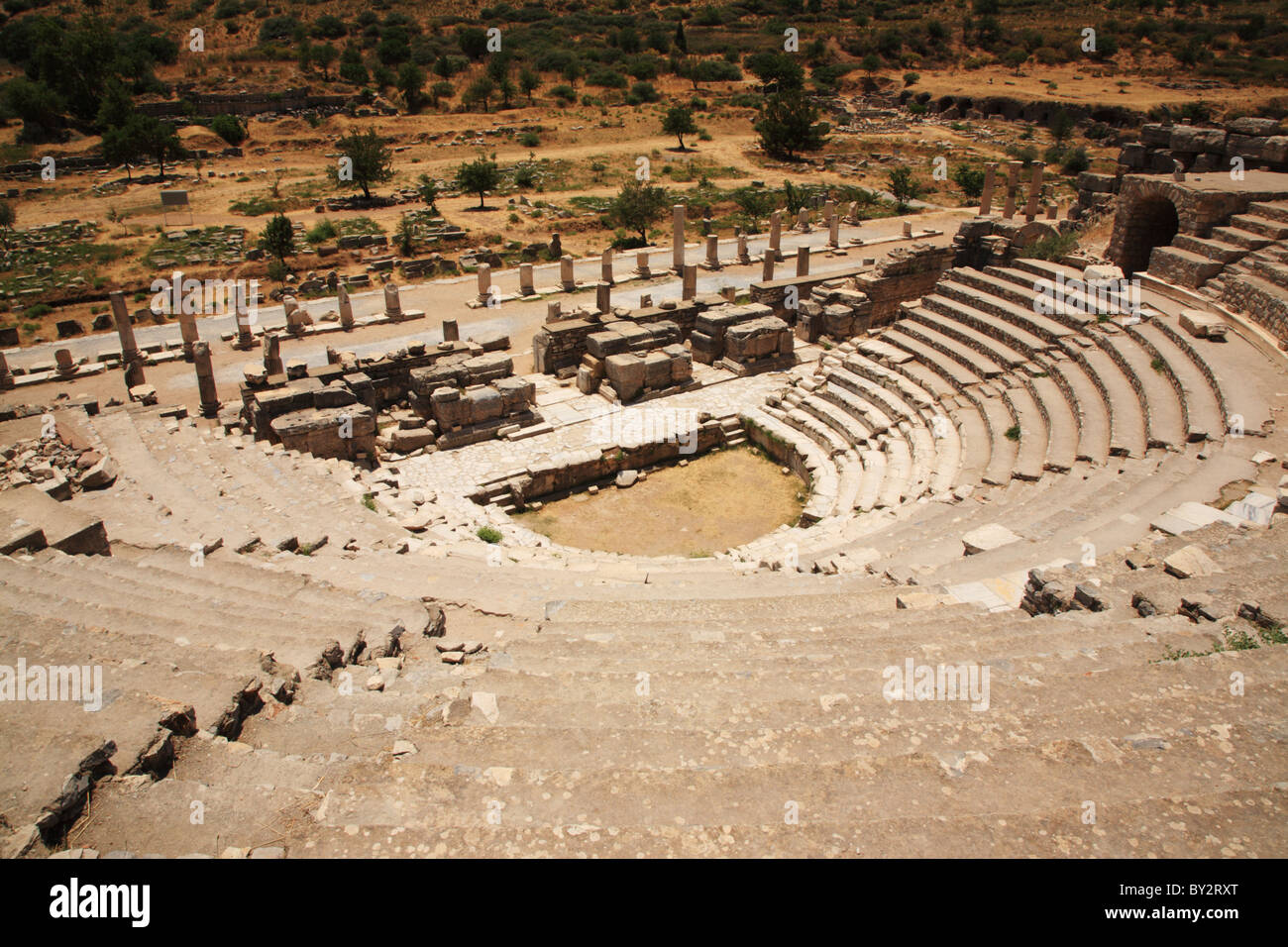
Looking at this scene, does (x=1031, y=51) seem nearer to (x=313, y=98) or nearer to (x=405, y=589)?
(x=313, y=98)

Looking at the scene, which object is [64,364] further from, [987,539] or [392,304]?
[987,539]

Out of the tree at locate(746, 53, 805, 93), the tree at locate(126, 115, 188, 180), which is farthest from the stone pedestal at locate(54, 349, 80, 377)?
the tree at locate(746, 53, 805, 93)

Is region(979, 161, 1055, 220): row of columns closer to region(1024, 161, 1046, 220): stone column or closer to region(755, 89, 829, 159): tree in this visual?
region(1024, 161, 1046, 220): stone column

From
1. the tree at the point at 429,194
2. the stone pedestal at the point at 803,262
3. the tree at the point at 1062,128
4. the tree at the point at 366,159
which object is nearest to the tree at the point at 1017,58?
the tree at the point at 1062,128

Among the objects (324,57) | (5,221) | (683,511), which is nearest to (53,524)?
(683,511)

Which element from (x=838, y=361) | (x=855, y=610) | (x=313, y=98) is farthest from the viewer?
(x=313, y=98)

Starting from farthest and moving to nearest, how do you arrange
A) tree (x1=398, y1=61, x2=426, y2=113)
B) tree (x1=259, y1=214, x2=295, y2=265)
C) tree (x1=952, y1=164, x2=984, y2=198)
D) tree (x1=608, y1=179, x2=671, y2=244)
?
tree (x1=398, y1=61, x2=426, y2=113) → tree (x1=952, y1=164, x2=984, y2=198) → tree (x1=608, y1=179, x2=671, y2=244) → tree (x1=259, y1=214, x2=295, y2=265)

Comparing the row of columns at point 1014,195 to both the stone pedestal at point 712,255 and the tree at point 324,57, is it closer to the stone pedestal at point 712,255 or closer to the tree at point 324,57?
the stone pedestal at point 712,255
